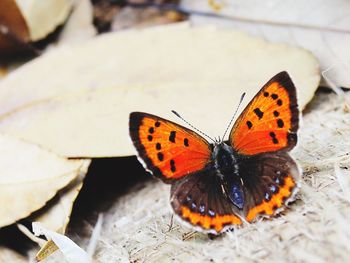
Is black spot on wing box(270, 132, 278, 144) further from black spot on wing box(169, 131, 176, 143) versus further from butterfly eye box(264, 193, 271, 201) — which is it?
black spot on wing box(169, 131, 176, 143)

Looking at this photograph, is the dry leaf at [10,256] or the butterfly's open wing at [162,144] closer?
the butterfly's open wing at [162,144]

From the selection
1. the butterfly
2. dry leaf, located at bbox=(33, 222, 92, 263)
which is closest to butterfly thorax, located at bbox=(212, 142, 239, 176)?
the butterfly

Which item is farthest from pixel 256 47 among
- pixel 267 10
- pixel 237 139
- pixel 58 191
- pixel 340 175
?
pixel 58 191

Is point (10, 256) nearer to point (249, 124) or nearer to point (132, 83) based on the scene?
point (132, 83)

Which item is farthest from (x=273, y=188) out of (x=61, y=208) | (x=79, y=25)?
(x=79, y=25)

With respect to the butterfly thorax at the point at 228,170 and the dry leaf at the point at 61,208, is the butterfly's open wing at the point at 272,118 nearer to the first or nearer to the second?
the butterfly thorax at the point at 228,170

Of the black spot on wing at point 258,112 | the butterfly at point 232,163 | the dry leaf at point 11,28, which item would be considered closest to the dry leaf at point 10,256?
the butterfly at point 232,163
